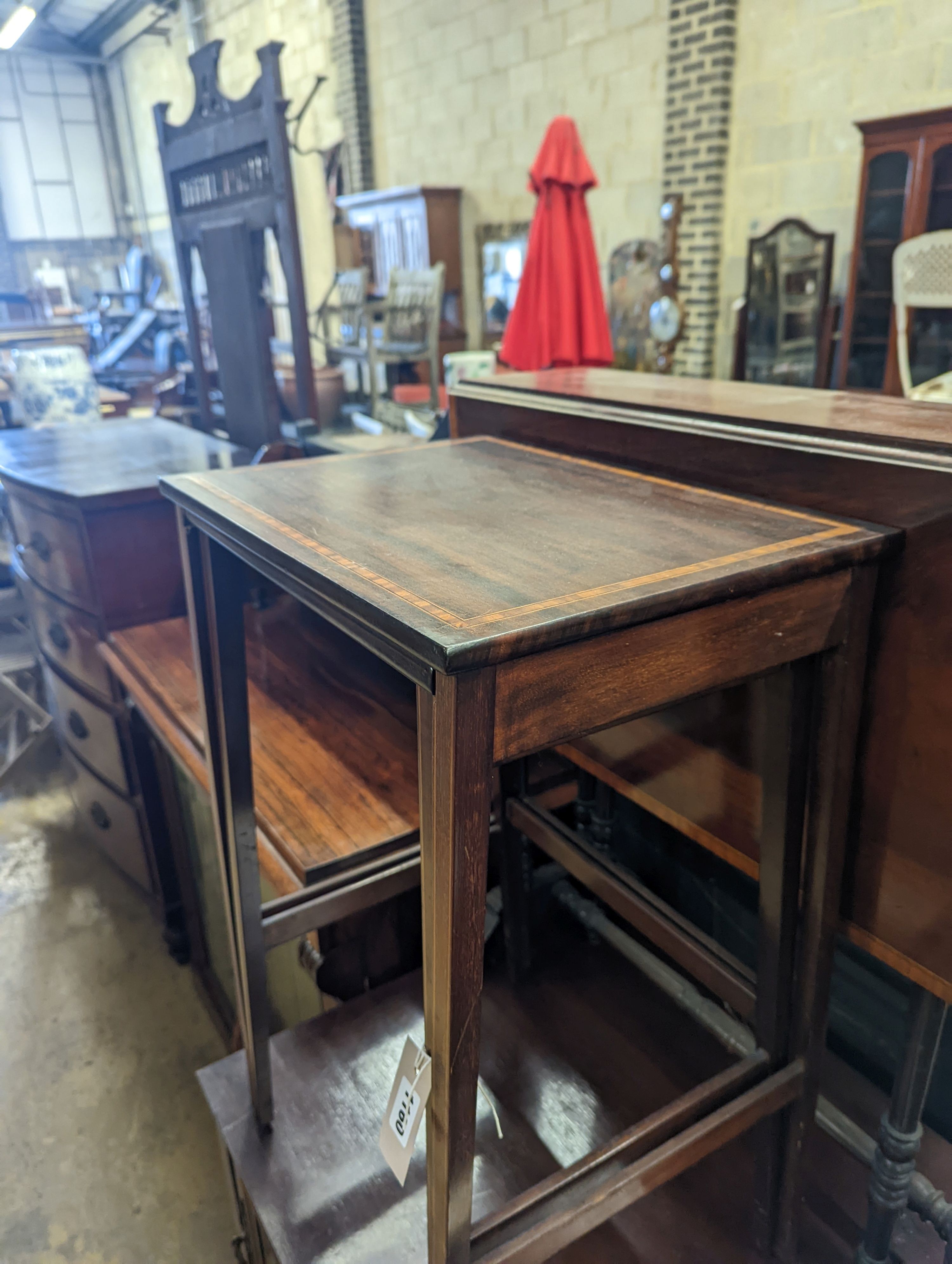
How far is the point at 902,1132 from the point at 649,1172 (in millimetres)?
365

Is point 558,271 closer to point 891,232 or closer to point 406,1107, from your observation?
point 891,232

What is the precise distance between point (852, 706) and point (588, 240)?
2.76m

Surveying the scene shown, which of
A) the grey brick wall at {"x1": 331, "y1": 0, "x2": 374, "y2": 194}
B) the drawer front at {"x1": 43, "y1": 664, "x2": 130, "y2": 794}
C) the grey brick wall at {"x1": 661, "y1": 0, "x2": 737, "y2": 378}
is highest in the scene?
the grey brick wall at {"x1": 331, "y1": 0, "x2": 374, "y2": 194}

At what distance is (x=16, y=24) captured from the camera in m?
10.7

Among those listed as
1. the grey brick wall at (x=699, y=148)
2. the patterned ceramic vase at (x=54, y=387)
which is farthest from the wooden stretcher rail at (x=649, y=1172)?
the grey brick wall at (x=699, y=148)

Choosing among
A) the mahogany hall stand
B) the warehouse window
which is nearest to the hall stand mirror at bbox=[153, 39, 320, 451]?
the mahogany hall stand

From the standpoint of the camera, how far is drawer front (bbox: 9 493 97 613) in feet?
7.20

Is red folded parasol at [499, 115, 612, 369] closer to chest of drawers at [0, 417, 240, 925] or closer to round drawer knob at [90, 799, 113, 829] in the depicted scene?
chest of drawers at [0, 417, 240, 925]

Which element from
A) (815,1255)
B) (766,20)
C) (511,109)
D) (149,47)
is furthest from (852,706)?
(149,47)

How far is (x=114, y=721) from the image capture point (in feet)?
7.48

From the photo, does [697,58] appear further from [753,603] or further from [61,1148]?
[61,1148]

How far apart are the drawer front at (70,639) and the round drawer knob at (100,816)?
1.51 feet

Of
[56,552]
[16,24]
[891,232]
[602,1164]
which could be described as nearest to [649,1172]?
[602,1164]

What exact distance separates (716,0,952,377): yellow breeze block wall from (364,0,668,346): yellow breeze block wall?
2.17 feet
